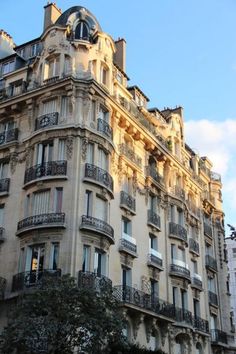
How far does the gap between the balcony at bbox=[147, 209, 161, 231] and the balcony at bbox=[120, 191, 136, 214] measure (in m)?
1.94

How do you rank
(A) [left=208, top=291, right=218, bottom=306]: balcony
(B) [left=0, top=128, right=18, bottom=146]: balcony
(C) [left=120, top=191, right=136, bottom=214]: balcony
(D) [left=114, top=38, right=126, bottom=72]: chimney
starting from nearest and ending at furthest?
(C) [left=120, top=191, right=136, bottom=214]: balcony
(B) [left=0, top=128, right=18, bottom=146]: balcony
(D) [left=114, top=38, right=126, bottom=72]: chimney
(A) [left=208, top=291, right=218, bottom=306]: balcony

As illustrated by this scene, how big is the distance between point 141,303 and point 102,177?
7.16 metres

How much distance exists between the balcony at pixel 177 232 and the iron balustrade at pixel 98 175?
8.07 metres

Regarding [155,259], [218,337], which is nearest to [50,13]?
[155,259]

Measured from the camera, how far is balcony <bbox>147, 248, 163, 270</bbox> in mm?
32281

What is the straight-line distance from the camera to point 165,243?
115 feet

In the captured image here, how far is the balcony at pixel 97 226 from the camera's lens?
87.6 ft

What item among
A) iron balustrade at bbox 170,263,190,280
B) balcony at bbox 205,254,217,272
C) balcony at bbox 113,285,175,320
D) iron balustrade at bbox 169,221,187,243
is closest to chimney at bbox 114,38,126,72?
iron balustrade at bbox 169,221,187,243

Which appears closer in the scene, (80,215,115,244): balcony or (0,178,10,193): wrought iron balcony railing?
(80,215,115,244): balcony

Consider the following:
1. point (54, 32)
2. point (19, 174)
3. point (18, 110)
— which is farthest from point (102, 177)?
point (54, 32)

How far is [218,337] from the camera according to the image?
3969 cm

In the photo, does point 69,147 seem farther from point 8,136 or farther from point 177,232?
point 177,232

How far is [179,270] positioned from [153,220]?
12.5ft

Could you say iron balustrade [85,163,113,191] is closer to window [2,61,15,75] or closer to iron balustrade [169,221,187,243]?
iron balustrade [169,221,187,243]
